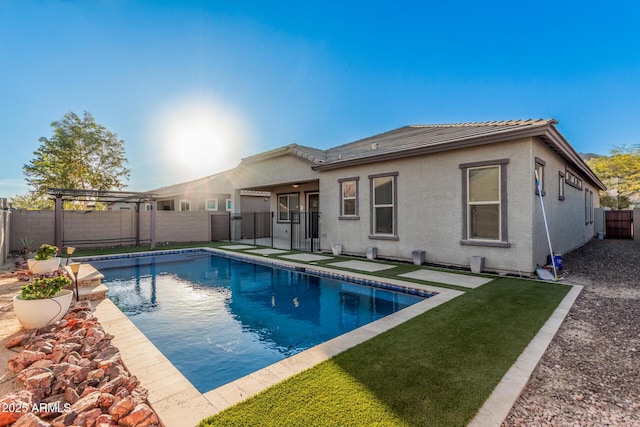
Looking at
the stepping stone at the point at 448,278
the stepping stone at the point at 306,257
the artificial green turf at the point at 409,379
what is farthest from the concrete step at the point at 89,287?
the stepping stone at the point at 448,278

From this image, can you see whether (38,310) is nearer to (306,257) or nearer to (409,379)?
(409,379)

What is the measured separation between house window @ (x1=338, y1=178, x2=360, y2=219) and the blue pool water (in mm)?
3362

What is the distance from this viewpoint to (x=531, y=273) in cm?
738

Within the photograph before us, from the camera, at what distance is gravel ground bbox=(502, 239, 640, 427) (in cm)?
243

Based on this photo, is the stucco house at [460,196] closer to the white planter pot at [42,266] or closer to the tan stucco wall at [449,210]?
the tan stucco wall at [449,210]

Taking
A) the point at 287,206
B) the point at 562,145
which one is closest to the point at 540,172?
the point at 562,145

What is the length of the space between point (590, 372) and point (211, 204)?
23446 mm

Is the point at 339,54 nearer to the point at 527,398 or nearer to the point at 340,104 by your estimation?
the point at 340,104

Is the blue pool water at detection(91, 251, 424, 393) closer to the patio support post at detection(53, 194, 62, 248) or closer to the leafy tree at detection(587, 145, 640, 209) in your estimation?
the patio support post at detection(53, 194, 62, 248)

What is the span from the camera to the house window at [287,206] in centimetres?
1617

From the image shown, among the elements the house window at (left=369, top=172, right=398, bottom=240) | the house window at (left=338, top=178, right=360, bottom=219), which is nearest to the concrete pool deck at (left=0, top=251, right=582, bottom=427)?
the house window at (left=369, top=172, right=398, bottom=240)

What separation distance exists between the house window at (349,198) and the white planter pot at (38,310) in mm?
8624

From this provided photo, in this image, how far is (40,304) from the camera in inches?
158

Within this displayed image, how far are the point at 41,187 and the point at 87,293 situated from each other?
70.1ft
